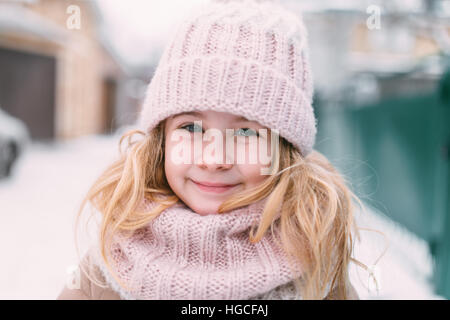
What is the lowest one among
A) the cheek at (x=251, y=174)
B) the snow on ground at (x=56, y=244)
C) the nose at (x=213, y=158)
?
the snow on ground at (x=56, y=244)

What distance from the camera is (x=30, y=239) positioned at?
2.67 metres

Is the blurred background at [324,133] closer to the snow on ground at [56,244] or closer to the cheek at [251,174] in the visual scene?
the snow on ground at [56,244]

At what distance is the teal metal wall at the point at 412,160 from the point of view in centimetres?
232

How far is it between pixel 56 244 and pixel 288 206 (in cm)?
194

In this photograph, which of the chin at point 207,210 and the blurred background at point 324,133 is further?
the blurred background at point 324,133

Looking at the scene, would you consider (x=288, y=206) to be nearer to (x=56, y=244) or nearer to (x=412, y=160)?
(x=56, y=244)

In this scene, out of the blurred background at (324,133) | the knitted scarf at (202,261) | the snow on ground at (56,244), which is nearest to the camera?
the knitted scarf at (202,261)

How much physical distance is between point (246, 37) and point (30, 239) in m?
2.26

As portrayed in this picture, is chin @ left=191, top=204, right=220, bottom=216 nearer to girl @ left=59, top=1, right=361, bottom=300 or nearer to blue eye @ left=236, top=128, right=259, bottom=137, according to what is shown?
girl @ left=59, top=1, right=361, bottom=300

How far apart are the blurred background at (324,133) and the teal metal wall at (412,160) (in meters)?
0.01

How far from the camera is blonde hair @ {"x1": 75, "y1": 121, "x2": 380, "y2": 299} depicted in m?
1.00

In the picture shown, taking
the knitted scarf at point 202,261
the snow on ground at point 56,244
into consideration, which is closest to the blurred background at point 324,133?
the snow on ground at point 56,244

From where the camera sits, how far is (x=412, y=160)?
2947 millimetres

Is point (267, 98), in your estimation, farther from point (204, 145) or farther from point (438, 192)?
point (438, 192)
